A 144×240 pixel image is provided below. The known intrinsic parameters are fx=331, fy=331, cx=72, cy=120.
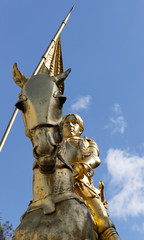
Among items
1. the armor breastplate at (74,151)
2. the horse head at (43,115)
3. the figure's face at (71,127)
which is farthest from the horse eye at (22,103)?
the figure's face at (71,127)

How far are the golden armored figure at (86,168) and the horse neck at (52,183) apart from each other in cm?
143

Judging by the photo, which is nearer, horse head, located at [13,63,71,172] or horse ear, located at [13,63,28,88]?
horse head, located at [13,63,71,172]

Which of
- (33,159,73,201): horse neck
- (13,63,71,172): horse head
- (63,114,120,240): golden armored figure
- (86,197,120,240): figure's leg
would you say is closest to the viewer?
(13,63,71,172): horse head

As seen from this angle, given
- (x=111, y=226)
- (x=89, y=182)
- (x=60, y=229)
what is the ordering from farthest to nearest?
(x=89, y=182) → (x=111, y=226) → (x=60, y=229)

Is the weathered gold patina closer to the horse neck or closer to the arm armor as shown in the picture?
the horse neck

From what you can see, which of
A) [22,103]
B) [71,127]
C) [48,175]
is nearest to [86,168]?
[71,127]

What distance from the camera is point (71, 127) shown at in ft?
18.8

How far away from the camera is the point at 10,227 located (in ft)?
61.5

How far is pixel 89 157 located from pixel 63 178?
2.28 metres

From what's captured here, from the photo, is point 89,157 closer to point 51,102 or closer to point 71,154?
point 71,154

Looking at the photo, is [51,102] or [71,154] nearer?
[51,102]

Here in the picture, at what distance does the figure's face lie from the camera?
571cm

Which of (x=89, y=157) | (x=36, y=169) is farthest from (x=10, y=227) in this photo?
(x=36, y=169)

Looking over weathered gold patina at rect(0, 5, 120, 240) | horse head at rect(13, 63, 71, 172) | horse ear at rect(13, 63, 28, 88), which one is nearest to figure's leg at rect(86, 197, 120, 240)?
weathered gold patina at rect(0, 5, 120, 240)
